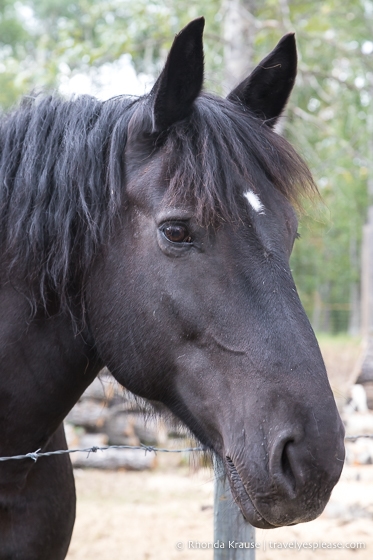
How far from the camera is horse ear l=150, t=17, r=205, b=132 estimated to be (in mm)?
2066

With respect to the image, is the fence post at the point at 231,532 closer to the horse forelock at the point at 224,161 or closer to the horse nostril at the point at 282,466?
the horse nostril at the point at 282,466

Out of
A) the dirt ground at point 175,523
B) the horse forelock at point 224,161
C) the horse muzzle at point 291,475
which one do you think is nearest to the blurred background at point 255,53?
the dirt ground at point 175,523

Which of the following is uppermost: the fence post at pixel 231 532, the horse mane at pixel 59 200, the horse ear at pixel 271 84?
the horse ear at pixel 271 84

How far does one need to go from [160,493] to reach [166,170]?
20.1ft

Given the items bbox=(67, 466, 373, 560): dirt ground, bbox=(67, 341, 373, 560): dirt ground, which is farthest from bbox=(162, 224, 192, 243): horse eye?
bbox=(67, 466, 373, 560): dirt ground

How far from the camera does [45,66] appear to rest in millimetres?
8578

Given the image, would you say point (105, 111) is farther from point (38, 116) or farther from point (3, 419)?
point (3, 419)

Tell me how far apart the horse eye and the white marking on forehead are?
251mm

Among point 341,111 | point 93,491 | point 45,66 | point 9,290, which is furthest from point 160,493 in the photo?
point 341,111

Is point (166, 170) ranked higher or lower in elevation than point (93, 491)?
higher

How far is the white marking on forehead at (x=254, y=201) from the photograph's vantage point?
2039mm

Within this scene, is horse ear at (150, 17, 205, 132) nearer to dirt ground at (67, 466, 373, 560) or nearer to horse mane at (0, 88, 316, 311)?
horse mane at (0, 88, 316, 311)

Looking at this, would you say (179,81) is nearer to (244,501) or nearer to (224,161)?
(224,161)

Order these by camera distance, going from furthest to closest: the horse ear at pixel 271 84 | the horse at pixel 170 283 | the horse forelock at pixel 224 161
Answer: the horse ear at pixel 271 84
the horse forelock at pixel 224 161
the horse at pixel 170 283
